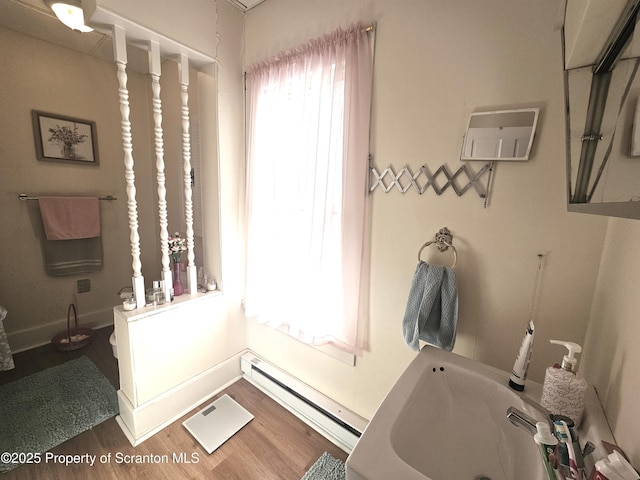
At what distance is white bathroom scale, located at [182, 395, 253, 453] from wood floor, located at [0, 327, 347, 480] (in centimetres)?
3

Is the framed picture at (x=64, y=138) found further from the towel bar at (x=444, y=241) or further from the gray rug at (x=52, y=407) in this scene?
the towel bar at (x=444, y=241)

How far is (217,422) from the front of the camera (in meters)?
1.62

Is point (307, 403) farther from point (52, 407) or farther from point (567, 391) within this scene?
point (52, 407)

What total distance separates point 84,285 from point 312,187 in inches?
99.3

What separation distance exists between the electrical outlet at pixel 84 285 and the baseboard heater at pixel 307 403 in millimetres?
1729

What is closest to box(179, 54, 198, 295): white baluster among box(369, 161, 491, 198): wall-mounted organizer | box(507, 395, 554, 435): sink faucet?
box(369, 161, 491, 198): wall-mounted organizer

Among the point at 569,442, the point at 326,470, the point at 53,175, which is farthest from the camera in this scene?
the point at 53,175

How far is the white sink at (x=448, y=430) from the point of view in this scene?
605 millimetres

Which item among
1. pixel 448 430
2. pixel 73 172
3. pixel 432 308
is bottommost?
pixel 448 430

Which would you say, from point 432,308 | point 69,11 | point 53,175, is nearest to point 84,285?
point 53,175

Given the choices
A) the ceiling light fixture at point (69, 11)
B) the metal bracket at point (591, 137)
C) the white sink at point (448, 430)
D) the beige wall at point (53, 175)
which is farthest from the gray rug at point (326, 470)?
the ceiling light fixture at point (69, 11)

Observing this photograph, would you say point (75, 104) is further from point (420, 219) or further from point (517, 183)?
point (517, 183)

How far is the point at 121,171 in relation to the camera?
255 centimetres

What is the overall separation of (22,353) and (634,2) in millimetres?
3640
